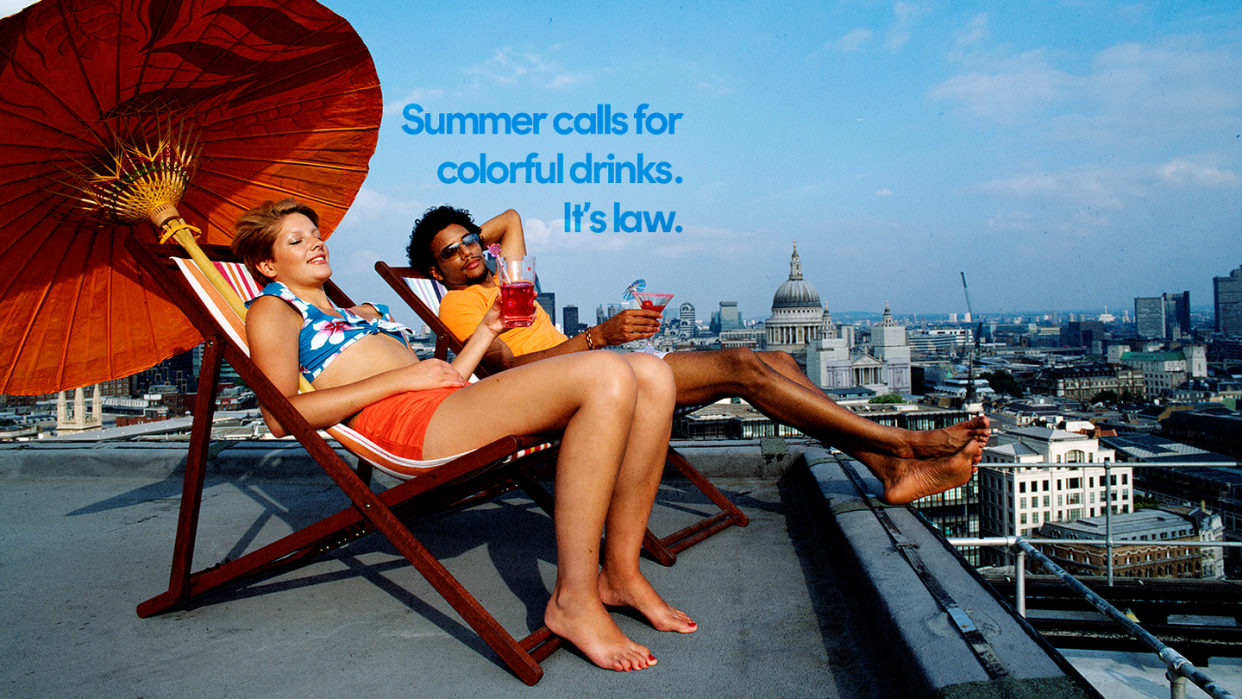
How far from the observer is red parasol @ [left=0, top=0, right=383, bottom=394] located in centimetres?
142

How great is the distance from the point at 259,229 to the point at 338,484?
1.95ft

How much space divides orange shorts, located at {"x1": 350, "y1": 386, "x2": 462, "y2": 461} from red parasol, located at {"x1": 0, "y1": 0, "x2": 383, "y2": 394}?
2.46 feet

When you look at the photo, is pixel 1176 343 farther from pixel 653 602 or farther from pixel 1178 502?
pixel 653 602

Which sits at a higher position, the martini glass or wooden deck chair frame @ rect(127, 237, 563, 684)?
the martini glass

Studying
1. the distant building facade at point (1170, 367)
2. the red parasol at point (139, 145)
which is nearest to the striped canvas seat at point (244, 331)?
the red parasol at point (139, 145)

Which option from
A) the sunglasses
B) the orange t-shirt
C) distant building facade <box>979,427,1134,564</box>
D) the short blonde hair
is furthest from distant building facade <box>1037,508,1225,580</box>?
the short blonde hair

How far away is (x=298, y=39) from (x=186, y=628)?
1.32 m

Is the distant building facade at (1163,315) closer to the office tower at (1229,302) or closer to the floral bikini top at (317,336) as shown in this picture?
the office tower at (1229,302)

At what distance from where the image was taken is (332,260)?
162 cm

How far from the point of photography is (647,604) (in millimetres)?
1316

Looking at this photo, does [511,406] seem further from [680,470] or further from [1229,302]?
[1229,302]

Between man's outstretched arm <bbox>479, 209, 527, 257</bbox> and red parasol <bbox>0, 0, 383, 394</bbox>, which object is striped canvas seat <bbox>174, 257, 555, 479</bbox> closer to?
red parasol <bbox>0, 0, 383, 394</bbox>

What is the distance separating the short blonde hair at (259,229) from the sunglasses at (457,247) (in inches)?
24.2

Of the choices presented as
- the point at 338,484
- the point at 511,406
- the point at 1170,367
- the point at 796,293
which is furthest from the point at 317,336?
the point at 1170,367
